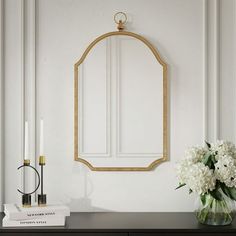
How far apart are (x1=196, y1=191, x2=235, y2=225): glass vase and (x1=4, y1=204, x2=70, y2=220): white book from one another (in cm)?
68

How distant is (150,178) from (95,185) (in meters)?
0.31

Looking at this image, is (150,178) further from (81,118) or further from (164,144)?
(81,118)

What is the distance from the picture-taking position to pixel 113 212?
8.38 feet

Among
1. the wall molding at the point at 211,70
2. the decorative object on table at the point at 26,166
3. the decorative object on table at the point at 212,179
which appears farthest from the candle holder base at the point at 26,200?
the wall molding at the point at 211,70

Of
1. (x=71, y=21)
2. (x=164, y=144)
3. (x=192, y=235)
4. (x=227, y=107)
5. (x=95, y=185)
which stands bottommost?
(x=192, y=235)

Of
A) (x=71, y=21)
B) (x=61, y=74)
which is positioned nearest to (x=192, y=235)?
(x=61, y=74)

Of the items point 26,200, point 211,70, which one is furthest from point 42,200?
point 211,70

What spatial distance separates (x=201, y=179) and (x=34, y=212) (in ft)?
2.68

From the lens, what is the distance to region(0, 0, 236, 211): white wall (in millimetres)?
2566

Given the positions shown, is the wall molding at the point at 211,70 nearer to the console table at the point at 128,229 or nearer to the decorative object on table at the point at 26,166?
the console table at the point at 128,229

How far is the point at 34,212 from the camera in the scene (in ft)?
7.38

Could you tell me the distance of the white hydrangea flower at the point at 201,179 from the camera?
2113mm

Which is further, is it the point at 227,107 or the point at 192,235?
the point at 227,107

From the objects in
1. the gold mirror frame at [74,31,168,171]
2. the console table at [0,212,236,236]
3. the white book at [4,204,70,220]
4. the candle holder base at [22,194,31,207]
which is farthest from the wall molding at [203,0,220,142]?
the candle holder base at [22,194,31,207]
